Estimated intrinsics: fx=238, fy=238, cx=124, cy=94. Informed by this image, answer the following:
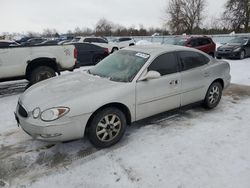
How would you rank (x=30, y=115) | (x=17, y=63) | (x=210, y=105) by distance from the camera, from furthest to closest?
(x=17, y=63), (x=210, y=105), (x=30, y=115)

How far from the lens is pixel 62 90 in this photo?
12.0 feet

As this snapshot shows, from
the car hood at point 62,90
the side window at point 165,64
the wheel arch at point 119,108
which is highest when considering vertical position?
the side window at point 165,64

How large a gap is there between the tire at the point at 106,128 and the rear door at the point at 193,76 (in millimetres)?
1484

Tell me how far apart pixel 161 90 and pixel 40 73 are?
4448mm

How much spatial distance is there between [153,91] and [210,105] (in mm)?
1839

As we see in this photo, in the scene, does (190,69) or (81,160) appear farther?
(190,69)

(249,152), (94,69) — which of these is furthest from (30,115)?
(249,152)

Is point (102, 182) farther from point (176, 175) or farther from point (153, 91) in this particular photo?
point (153, 91)

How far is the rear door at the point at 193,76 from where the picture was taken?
4547mm

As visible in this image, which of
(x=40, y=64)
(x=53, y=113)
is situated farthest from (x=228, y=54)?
(x=53, y=113)

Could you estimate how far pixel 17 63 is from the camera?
6.71 metres

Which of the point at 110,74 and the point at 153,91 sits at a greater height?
the point at 110,74

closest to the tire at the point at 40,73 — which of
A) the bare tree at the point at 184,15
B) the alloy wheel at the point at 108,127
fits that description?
the alloy wheel at the point at 108,127

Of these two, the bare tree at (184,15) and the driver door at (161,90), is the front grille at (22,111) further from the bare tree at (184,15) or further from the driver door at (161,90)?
the bare tree at (184,15)
